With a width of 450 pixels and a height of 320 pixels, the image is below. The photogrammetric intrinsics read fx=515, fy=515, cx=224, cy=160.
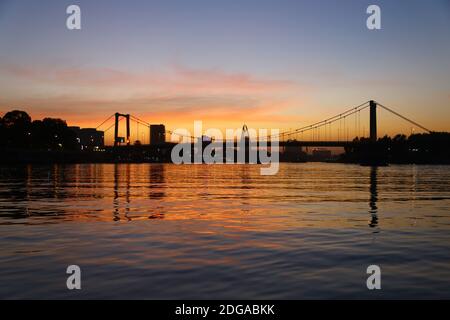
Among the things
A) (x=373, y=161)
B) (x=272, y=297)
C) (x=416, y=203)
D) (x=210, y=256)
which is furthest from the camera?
(x=373, y=161)

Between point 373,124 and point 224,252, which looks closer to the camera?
point 224,252

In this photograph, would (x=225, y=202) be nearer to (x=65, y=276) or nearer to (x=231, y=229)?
(x=231, y=229)

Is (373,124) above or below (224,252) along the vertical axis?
above

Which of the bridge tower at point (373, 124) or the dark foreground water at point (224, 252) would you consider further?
the bridge tower at point (373, 124)

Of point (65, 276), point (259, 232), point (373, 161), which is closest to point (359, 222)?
point (259, 232)

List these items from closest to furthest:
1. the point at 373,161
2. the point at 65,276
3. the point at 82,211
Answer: the point at 65,276 < the point at 82,211 < the point at 373,161

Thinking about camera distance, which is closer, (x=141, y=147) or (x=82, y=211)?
(x=82, y=211)

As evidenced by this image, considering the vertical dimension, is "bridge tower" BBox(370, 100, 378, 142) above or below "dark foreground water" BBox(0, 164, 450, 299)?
above

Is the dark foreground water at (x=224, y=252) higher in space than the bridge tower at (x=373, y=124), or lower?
lower

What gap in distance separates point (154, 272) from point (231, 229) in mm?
7749

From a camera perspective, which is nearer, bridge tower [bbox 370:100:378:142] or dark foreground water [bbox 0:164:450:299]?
dark foreground water [bbox 0:164:450:299]

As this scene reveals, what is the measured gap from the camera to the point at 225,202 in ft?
A: 103
